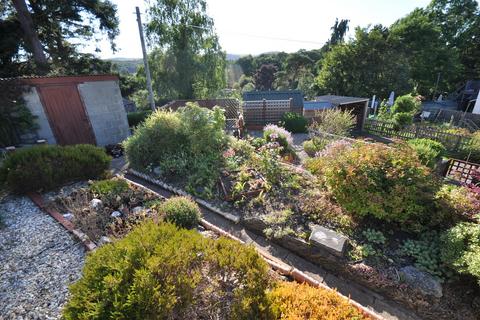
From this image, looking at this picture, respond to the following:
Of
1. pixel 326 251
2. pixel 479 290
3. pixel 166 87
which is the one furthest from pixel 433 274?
pixel 166 87

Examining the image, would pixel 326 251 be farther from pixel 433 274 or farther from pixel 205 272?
pixel 205 272

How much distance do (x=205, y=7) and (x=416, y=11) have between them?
23320 millimetres

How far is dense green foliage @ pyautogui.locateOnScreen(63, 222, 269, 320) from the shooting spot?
5.79ft

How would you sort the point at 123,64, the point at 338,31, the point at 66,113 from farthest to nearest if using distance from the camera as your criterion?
the point at 338,31 < the point at 123,64 < the point at 66,113

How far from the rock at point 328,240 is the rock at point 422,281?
0.81 meters

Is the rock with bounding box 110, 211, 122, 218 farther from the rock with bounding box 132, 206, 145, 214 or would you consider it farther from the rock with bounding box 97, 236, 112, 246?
the rock with bounding box 97, 236, 112, 246

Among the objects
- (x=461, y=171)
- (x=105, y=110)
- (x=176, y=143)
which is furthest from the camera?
(x=105, y=110)

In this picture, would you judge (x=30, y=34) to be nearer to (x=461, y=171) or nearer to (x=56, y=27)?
(x=56, y=27)

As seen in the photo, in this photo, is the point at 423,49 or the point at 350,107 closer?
the point at 350,107

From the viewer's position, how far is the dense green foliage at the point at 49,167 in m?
4.44

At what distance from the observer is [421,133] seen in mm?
11133

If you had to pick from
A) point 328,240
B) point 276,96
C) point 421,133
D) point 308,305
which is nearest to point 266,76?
point 276,96

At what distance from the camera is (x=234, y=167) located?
5648 mm

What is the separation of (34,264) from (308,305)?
3487mm
